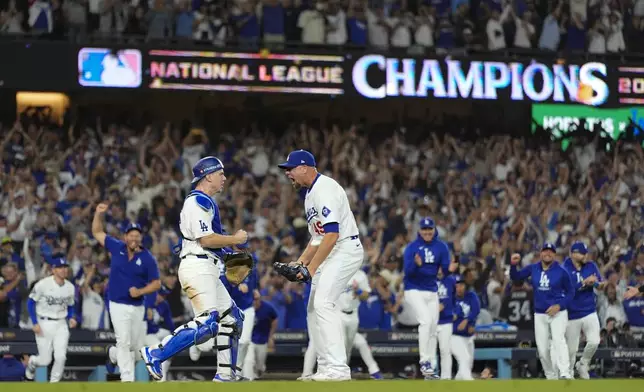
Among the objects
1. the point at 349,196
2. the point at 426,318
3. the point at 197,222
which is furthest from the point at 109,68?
the point at 197,222

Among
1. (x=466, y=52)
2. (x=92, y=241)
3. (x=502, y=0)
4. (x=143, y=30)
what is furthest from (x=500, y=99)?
(x=92, y=241)

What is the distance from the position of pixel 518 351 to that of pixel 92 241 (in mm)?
6342

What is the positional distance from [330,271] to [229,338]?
1.30 meters

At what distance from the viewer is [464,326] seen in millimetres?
17656

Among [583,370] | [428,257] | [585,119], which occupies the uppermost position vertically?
[585,119]

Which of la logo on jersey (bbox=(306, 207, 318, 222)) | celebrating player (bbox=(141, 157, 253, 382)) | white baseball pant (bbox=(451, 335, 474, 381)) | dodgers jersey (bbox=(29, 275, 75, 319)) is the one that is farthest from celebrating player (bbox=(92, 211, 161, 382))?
white baseball pant (bbox=(451, 335, 474, 381))

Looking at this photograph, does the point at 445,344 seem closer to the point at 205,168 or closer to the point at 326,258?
the point at 326,258

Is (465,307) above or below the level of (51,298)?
below

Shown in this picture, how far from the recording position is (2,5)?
23406 mm

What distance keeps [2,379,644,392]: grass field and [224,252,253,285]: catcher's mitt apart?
2.50m

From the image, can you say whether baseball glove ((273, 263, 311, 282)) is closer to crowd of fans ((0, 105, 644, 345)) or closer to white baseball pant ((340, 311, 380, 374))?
white baseball pant ((340, 311, 380, 374))

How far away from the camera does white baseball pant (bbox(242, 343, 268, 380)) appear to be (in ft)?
55.4

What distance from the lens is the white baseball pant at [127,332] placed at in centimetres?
1453

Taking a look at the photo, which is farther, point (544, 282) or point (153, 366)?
point (544, 282)
